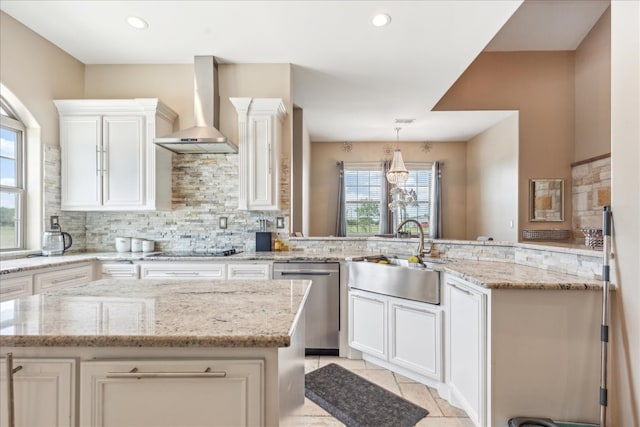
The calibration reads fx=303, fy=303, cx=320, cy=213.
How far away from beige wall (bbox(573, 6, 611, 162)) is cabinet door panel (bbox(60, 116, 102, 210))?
19.1 ft

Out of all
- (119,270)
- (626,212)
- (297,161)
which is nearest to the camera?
(626,212)

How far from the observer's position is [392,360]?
2422mm

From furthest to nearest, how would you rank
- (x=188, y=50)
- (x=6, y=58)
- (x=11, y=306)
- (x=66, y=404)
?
(x=188, y=50) → (x=6, y=58) → (x=11, y=306) → (x=66, y=404)

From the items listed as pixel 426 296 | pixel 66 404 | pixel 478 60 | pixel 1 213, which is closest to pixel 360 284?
pixel 426 296

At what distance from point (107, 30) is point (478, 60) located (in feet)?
15.2

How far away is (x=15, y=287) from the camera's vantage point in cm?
210

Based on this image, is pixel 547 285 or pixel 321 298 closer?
pixel 547 285


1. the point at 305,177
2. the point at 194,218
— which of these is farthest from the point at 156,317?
the point at 305,177

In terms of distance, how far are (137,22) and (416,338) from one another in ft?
11.6

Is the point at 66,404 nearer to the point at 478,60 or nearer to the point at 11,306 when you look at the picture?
the point at 11,306

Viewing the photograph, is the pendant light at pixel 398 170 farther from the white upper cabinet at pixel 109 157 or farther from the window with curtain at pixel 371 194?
the white upper cabinet at pixel 109 157

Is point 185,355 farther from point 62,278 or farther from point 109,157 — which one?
point 109,157

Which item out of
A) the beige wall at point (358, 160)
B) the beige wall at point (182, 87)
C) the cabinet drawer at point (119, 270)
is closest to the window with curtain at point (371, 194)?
the beige wall at point (358, 160)

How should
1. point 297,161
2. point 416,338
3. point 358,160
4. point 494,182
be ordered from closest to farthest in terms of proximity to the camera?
point 416,338 < point 297,161 < point 494,182 < point 358,160
